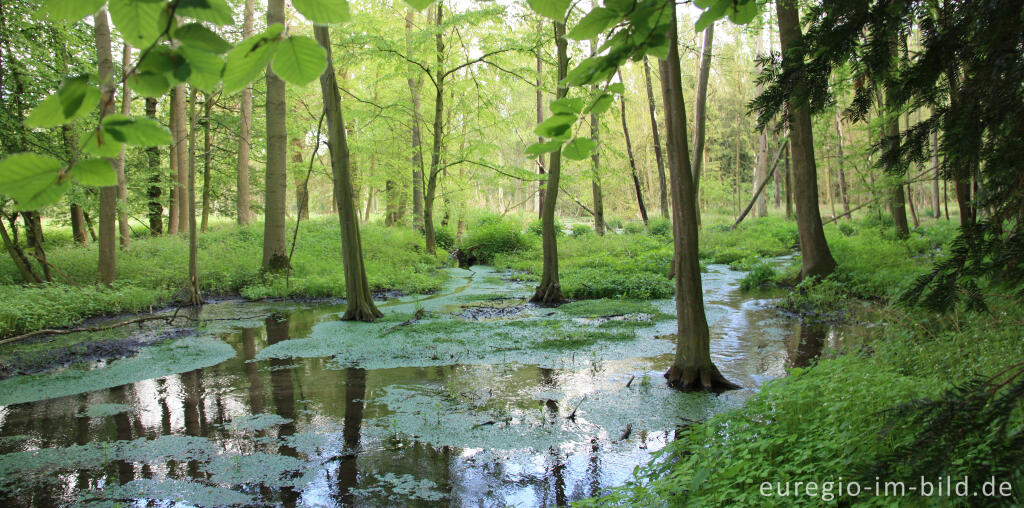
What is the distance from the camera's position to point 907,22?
6.99ft

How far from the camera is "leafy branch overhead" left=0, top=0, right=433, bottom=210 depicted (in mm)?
675

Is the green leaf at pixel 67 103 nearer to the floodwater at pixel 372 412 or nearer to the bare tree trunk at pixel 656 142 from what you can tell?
the floodwater at pixel 372 412

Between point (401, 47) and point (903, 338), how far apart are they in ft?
40.4

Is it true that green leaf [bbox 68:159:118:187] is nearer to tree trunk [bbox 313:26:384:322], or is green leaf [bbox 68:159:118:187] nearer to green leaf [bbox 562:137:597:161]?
green leaf [bbox 562:137:597:161]

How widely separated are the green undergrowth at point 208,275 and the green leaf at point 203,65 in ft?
30.8

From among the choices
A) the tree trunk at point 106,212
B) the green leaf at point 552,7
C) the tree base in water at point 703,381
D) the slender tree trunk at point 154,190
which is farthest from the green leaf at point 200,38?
the slender tree trunk at point 154,190

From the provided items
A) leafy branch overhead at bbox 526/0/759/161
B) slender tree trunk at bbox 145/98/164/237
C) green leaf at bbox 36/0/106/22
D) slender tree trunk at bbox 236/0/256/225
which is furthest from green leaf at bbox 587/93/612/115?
slender tree trunk at bbox 236/0/256/225

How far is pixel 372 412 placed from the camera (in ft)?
16.2

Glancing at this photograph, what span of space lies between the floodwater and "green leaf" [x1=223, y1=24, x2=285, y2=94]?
315 cm

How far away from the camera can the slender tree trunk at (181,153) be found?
45.0 feet

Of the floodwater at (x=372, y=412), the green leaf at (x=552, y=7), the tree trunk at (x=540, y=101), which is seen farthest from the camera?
the tree trunk at (x=540, y=101)

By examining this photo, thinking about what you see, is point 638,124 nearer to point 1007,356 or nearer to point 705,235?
point 705,235

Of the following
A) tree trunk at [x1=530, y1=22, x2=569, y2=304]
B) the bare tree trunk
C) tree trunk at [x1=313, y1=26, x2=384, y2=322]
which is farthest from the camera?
the bare tree trunk

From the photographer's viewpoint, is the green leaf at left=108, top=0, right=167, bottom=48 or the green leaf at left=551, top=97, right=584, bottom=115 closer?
the green leaf at left=108, top=0, right=167, bottom=48
